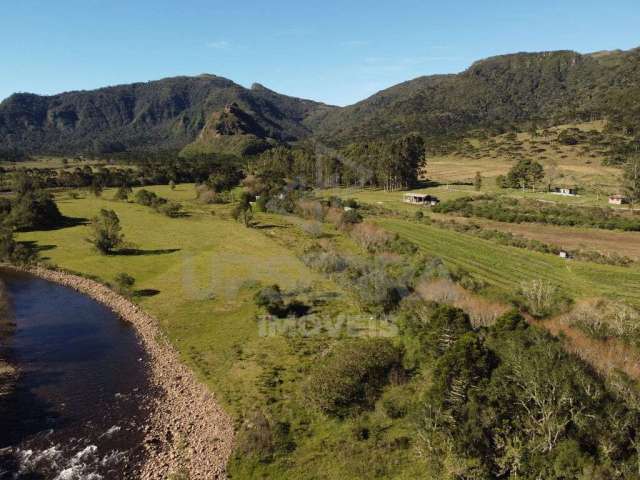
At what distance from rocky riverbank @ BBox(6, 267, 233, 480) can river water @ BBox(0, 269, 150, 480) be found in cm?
91

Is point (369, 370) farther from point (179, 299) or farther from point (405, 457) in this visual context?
point (179, 299)

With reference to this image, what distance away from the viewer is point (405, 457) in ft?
78.0

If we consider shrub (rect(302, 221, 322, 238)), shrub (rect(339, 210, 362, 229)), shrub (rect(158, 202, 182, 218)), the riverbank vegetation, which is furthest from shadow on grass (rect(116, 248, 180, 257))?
shrub (rect(158, 202, 182, 218))

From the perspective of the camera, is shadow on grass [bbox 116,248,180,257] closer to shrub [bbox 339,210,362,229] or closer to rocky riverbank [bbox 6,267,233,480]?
rocky riverbank [bbox 6,267,233,480]

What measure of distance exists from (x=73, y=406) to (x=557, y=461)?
30724 mm

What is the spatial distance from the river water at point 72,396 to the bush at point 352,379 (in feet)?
38.1

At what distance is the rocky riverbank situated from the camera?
24734 millimetres

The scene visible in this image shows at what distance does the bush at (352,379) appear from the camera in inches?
1104

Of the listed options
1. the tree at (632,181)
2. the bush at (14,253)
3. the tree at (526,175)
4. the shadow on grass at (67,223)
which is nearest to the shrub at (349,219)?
the bush at (14,253)

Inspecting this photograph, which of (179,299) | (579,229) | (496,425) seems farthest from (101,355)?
(579,229)

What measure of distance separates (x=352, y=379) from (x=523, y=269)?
36045 millimetres

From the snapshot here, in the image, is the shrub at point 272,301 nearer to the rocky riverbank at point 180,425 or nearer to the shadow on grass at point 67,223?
the rocky riverbank at point 180,425

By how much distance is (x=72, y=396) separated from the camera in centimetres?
3228

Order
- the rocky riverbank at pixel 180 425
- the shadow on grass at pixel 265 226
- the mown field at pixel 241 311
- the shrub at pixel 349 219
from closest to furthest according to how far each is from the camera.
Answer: the mown field at pixel 241 311, the rocky riverbank at pixel 180 425, the shrub at pixel 349 219, the shadow on grass at pixel 265 226
